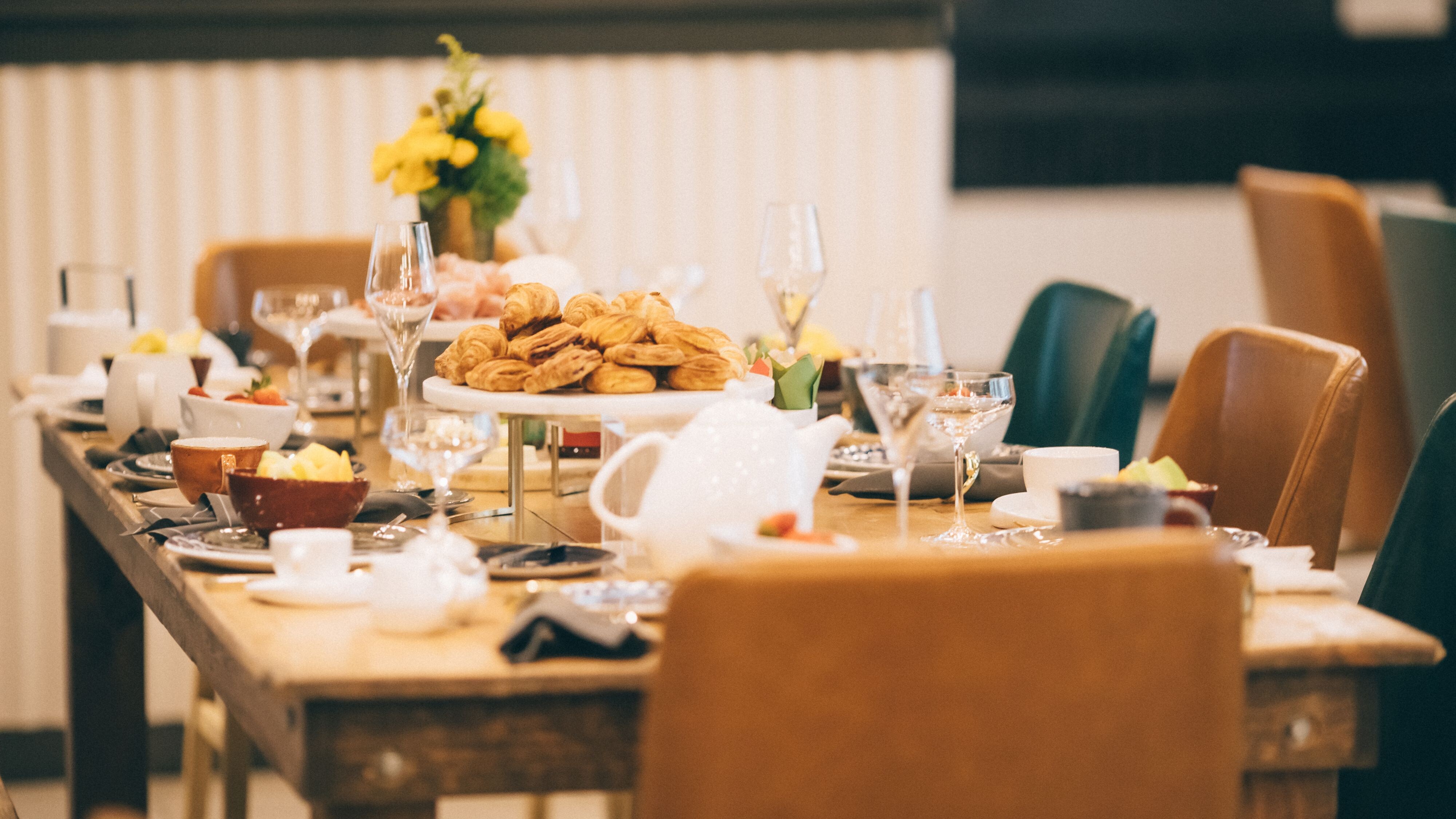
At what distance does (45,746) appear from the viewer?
3.38m

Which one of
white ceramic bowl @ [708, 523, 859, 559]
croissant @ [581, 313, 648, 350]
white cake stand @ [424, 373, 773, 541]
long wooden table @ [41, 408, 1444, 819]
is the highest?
croissant @ [581, 313, 648, 350]

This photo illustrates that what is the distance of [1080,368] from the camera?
219cm

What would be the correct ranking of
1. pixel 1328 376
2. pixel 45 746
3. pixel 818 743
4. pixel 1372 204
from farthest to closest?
pixel 1372 204 → pixel 45 746 → pixel 1328 376 → pixel 818 743

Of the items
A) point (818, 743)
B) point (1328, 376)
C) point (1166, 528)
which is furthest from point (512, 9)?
point (818, 743)

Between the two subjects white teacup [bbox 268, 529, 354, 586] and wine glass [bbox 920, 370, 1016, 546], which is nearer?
white teacup [bbox 268, 529, 354, 586]

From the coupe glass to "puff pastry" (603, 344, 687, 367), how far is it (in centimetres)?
15

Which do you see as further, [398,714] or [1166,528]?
[1166,528]

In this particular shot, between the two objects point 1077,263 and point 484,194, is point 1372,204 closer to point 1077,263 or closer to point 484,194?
point 1077,263

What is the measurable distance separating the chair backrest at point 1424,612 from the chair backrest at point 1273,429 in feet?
0.35

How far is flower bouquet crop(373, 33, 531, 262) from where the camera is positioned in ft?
6.99

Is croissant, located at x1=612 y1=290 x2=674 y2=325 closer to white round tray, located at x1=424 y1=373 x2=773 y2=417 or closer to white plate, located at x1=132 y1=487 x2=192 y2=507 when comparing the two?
white round tray, located at x1=424 y1=373 x2=773 y2=417

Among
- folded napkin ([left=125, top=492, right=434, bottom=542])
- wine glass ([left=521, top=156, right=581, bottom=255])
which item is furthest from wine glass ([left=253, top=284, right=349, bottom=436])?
folded napkin ([left=125, top=492, right=434, bottom=542])

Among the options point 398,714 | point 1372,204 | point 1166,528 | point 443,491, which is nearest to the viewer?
point 398,714

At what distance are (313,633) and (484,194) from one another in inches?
46.6
